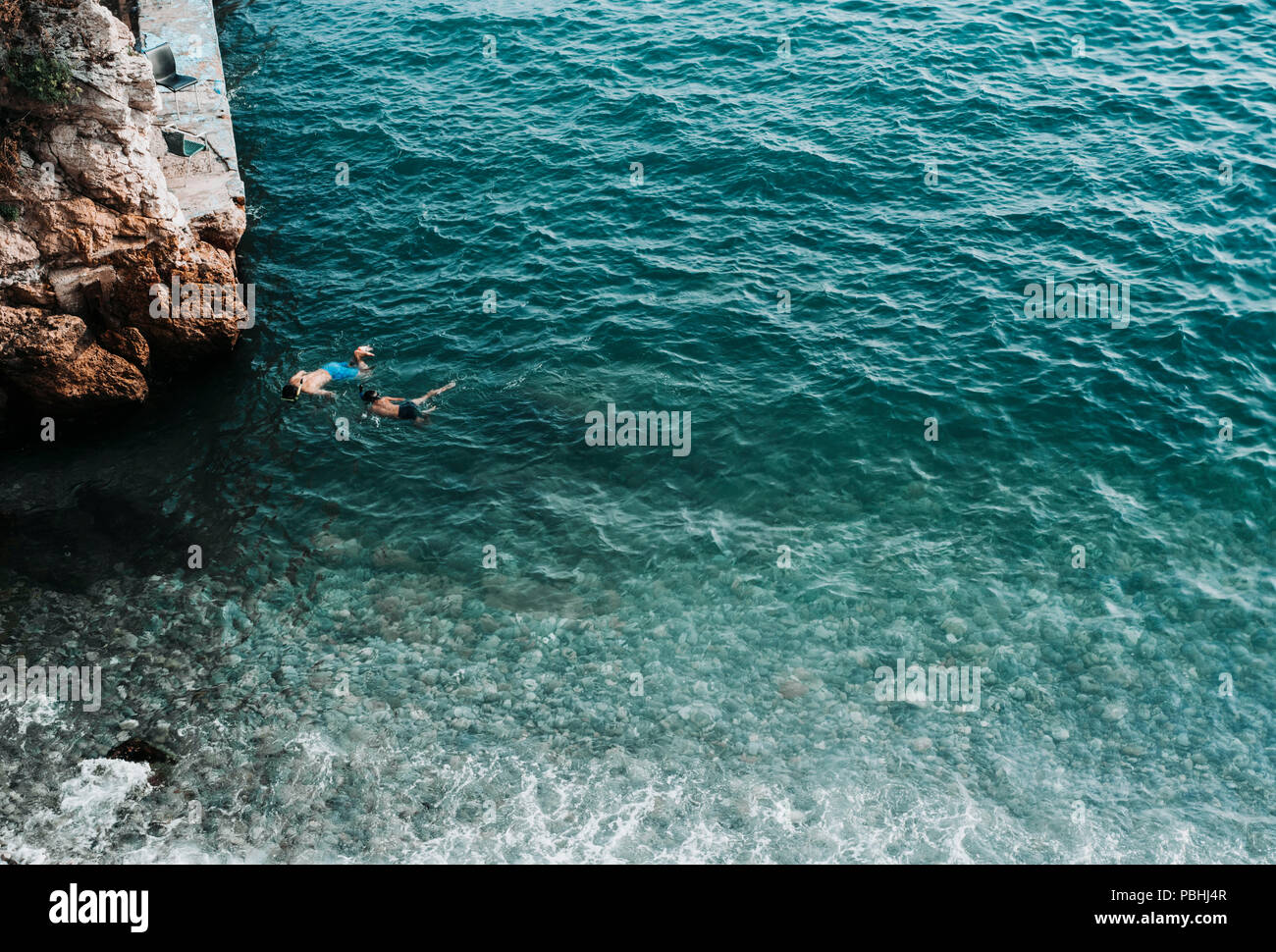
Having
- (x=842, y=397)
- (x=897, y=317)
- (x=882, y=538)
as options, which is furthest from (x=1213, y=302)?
(x=882, y=538)

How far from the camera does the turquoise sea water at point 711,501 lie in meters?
17.0

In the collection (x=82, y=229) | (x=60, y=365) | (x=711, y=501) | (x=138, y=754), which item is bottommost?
(x=138, y=754)

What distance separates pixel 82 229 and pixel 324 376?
20.9 feet

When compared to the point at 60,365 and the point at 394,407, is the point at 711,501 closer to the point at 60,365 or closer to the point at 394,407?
the point at 394,407

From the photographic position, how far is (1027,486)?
22.5 m

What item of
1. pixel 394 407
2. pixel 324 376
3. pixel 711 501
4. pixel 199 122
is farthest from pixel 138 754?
pixel 199 122

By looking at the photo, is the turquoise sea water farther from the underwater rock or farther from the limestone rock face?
the limestone rock face

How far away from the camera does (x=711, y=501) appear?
22.8m

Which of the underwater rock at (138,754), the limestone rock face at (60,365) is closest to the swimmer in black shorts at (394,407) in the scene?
the limestone rock face at (60,365)

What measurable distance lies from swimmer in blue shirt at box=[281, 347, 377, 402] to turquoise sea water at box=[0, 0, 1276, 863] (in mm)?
521

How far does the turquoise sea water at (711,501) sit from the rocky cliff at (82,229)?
168 centimetres

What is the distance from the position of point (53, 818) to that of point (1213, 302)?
29.4m

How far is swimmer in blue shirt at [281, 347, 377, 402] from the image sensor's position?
25.2 meters

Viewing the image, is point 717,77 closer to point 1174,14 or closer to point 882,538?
point 1174,14
